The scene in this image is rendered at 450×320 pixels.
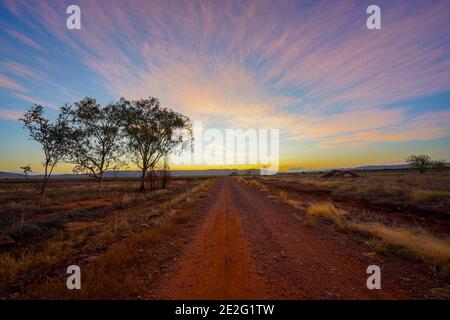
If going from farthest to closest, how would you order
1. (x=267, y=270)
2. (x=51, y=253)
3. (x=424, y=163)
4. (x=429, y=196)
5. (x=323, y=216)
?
1. (x=424, y=163)
2. (x=429, y=196)
3. (x=323, y=216)
4. (x=51, y=253)
5. (x=267, y=270)

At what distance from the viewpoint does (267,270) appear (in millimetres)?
5539

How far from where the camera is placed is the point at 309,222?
10984 millimetres

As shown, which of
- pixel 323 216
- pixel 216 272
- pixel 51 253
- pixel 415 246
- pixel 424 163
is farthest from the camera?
pixel 424 163

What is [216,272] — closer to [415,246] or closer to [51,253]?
[51,253]

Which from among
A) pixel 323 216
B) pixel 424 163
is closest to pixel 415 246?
pixel 323 216

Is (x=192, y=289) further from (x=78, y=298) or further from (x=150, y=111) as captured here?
(x=150, y=111)

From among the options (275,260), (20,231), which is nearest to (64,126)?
(20,231)

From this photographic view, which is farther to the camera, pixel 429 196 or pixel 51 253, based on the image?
pixel 429 196

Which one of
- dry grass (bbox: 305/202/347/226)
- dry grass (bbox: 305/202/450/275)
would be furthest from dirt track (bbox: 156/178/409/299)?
dry grass (bbox: 305/202/347/226)

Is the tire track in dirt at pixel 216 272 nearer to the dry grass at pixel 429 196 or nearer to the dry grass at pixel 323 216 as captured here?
the dry grass at pixel 323 216

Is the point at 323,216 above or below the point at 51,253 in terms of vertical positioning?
below

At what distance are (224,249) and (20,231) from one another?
8959 millimetres

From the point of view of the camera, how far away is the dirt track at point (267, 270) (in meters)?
4.44

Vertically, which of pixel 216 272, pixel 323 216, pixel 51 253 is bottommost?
pixel 323 216
